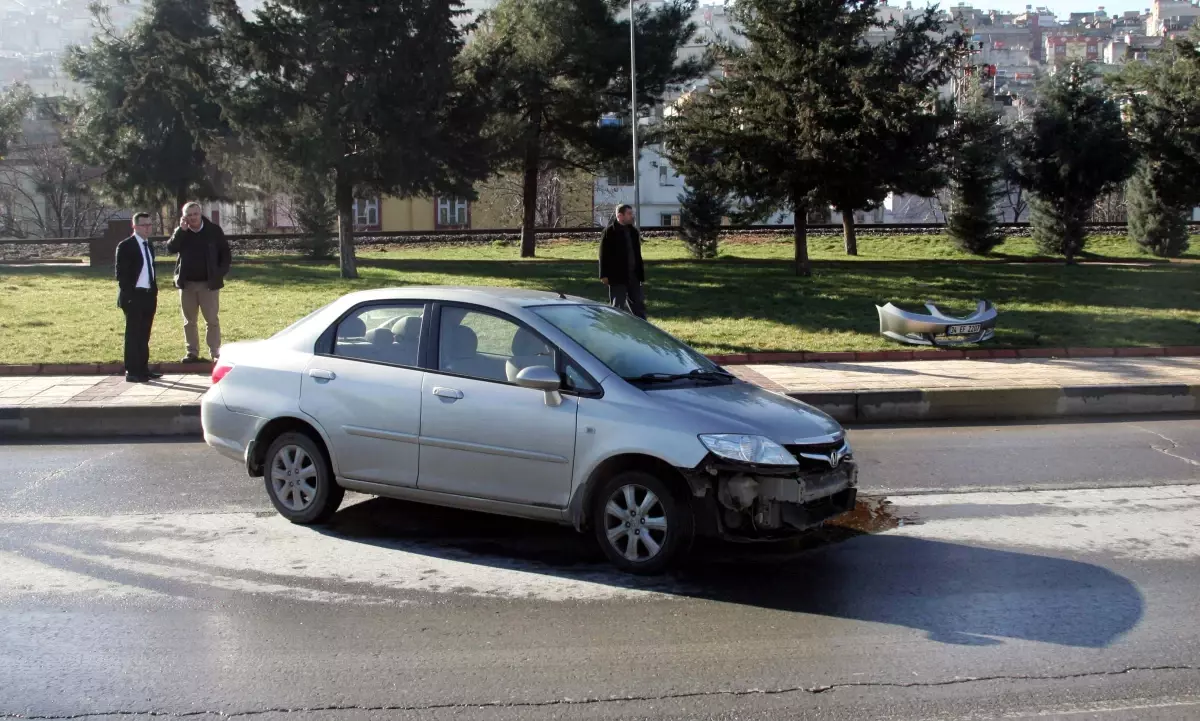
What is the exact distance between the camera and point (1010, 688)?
14.6 feet

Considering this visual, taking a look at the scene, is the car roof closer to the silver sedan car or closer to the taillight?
the silver sedan car

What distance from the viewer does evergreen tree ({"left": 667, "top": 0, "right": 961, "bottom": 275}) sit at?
21203 mm

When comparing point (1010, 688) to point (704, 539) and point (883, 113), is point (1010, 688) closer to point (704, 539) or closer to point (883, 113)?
point (704, 539)

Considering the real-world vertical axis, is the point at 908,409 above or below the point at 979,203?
below

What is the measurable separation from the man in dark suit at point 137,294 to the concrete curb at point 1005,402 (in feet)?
22.4

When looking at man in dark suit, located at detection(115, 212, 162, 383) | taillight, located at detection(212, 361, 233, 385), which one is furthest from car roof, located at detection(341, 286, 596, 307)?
man in dark suit, located at detection(115, 212, 162, 383)

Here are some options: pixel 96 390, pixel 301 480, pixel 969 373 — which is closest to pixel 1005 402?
pixel 969 373

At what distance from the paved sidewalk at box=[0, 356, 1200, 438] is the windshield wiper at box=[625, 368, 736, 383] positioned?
4402mm

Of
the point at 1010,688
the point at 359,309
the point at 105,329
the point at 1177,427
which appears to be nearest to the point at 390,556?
the point at 359,309

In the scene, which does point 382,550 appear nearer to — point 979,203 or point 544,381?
point 544,381

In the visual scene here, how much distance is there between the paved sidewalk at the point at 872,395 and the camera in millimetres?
10602

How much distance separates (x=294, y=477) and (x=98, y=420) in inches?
181

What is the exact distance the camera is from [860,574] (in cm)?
599

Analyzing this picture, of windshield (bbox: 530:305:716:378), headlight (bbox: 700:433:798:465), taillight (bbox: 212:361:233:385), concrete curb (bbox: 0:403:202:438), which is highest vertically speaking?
windshield (bbox: 530:305:716:378)
